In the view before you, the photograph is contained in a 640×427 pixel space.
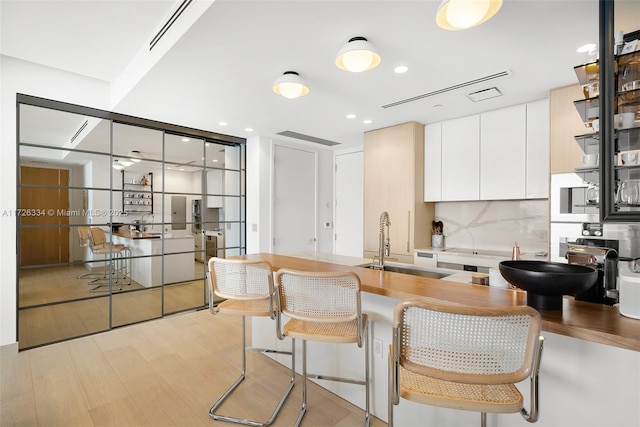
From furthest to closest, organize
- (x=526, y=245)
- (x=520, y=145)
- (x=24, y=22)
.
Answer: (x=526, y=245), (x=520, y=145), (x=24, y=22)

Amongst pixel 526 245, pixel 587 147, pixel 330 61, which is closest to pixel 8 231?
pixel 330 61

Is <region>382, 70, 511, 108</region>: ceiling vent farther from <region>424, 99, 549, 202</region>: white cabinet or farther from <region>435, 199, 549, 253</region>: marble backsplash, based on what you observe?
<region>435, 199, 549, 253</region>: marble backsplash

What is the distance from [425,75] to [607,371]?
2.17 m

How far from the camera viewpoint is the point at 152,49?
7.59 ft

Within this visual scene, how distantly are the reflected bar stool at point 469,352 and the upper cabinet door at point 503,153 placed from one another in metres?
2.74

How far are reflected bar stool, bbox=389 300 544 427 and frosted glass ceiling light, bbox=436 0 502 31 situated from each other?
135 cm

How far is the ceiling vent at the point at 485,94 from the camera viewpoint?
2.77 meters

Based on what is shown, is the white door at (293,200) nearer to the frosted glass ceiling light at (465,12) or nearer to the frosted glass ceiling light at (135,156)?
the frosted glass ceiling light at (135,156)

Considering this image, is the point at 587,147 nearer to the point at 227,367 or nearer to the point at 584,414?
the point at 584,414

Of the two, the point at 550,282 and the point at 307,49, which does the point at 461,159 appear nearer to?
the point at 307,49

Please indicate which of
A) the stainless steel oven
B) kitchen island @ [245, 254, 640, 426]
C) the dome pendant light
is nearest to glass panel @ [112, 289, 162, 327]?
kitchen island @ [245, 254, 640, 426]

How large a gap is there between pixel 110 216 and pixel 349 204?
3452 mm

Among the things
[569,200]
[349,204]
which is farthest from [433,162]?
[349,204]

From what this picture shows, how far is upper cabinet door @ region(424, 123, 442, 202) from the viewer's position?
3.77 m
